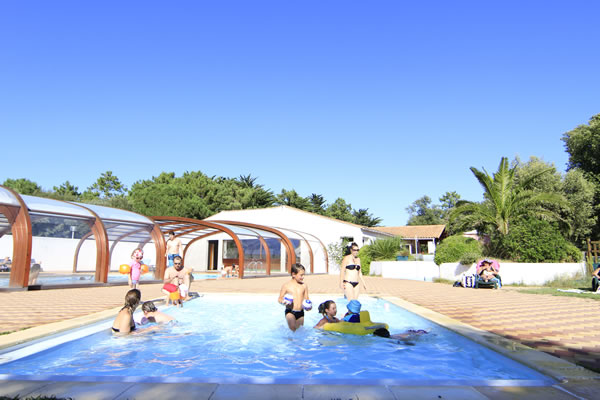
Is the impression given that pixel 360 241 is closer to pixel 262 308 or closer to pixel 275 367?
pixel 262 308

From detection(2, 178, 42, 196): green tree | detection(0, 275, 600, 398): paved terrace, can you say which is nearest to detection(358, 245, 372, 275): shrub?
detection(0, 275, 600, 398): paved terrace

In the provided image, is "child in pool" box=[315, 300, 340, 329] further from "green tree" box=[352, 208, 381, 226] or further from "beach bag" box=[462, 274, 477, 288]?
"green tree" box=[352, 208, 381, 226]

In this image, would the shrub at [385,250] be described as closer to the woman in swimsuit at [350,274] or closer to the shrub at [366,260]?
the shrub at [366,260]

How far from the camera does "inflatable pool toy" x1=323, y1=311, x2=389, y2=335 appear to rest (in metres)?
6.12

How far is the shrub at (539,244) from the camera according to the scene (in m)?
15.9

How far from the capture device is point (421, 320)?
7043 mm

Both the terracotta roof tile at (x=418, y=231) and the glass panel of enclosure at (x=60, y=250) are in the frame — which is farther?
the terracotta roof tile at (x=418, y=231)

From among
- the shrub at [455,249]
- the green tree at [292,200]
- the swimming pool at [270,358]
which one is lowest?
the swimming pool at [270,358]

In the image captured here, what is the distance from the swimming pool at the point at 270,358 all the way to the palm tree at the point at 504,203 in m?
12.9

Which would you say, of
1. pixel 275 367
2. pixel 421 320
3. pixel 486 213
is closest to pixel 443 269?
pixel 486 213

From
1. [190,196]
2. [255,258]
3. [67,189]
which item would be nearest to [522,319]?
[255,258]

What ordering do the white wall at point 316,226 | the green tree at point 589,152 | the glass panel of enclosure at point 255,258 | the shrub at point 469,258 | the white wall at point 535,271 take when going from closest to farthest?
the white wall at point 535,271, the shrub at point 469,258, the glass panel of enclosure at point 255,258, the white wall at point 316,226, the green tree at point 589,152

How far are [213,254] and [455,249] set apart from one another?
19688mm

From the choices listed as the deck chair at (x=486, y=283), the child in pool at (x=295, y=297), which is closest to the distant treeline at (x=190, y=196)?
the deck chair at (x=486, y=283)
